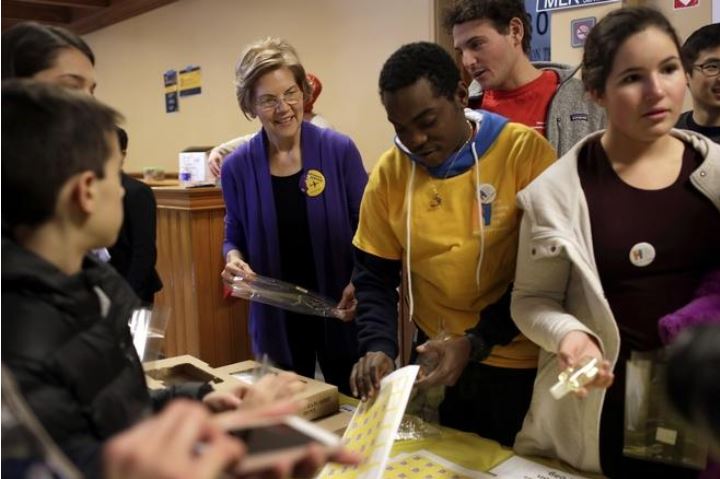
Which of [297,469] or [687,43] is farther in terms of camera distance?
[687,43]

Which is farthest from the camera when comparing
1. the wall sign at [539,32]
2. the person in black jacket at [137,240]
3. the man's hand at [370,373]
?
the wall sign at [539,32]

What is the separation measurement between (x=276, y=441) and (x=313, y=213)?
154 cm

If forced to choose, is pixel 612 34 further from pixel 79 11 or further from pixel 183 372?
pixel 79 11

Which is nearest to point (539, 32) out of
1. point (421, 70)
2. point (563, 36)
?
point (563, 36)

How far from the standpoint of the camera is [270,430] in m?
0.48

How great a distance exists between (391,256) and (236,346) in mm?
1767

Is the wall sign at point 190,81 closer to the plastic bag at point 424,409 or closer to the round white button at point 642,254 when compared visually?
the plastic bag at point 424,409

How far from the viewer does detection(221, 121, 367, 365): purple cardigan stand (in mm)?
1992

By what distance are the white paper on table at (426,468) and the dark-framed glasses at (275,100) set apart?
116 centimetres

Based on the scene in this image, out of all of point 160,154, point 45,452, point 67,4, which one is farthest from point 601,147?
point 67,4

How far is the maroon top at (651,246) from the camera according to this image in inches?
41.9

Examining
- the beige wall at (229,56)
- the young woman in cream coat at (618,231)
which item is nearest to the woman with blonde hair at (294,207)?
the young woman in cream coat at (618,231)

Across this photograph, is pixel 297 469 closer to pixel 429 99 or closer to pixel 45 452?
pixel 45 452

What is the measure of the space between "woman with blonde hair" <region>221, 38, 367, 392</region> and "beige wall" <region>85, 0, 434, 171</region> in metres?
1.97
